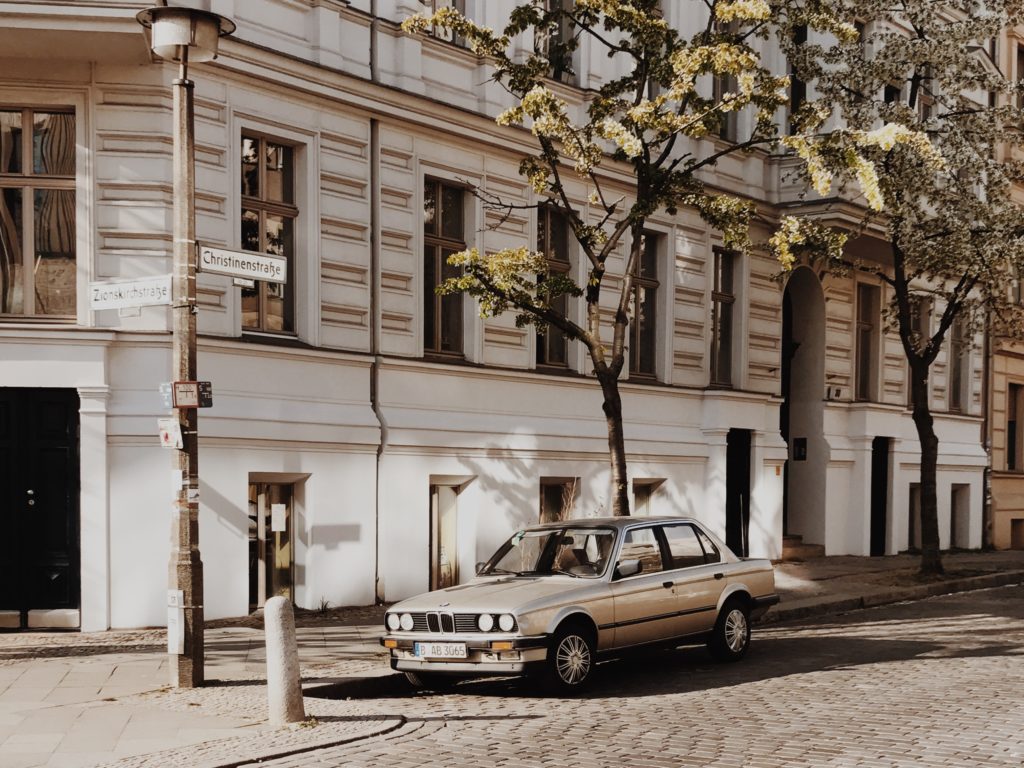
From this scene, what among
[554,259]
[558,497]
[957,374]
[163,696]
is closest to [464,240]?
[554,259]

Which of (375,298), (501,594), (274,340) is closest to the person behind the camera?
(501,594)

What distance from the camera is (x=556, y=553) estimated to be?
12.4 metres

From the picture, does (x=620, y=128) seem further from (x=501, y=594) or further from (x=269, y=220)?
(x=501, y=594)

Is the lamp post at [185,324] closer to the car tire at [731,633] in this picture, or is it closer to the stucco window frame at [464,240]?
the car tire at [731,633]

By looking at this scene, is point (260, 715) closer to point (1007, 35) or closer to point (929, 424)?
point (929, 424)

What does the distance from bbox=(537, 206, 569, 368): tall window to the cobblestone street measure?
681 centimetres

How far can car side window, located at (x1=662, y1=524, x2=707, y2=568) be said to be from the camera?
12855 millimetres

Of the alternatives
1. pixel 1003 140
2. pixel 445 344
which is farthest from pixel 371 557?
pixel 1003 140

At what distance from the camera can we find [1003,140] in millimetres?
22234

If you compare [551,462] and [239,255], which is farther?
[551,462]

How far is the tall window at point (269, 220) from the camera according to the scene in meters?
16.2

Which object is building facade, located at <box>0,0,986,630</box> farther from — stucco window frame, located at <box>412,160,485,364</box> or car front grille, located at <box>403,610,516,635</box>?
car front grille, located at <box>403,610,516,635</box>

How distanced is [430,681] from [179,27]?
5.83 meters

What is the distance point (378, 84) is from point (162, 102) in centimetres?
319
